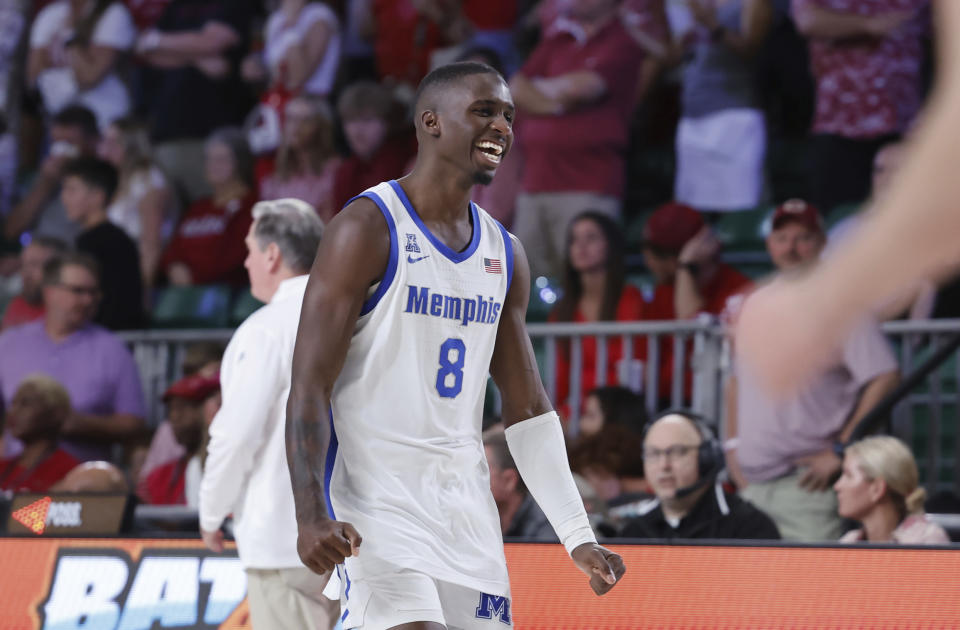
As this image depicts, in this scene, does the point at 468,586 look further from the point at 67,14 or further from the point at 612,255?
the point at 67,14

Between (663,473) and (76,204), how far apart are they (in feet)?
17.7

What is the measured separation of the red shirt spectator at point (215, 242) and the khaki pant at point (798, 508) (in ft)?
15.3

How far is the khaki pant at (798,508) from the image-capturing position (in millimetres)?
6219

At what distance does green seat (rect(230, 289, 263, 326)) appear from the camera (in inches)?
368

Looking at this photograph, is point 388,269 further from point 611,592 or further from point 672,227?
point 672,227

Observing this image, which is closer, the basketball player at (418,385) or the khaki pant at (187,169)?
the basketball player at (418,385)

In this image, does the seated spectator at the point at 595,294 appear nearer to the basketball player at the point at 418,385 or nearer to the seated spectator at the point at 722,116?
the seated spectator at the point at 722,116

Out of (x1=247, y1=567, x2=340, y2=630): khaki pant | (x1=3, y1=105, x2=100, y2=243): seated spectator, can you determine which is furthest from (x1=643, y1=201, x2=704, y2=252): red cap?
(x1=3, y1=105, x2=100, y2=243): seated spectator

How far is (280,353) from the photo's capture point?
4477 millimetres

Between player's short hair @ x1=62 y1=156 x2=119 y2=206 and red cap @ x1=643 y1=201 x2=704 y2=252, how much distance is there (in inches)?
160

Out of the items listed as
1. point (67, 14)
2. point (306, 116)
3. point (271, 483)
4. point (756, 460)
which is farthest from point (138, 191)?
point (271, 483)

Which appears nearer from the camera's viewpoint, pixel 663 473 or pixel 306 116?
pixel 663 473

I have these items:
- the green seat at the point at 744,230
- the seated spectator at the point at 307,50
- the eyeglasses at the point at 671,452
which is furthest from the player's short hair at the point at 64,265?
the eyeglasses at the point at 671,452

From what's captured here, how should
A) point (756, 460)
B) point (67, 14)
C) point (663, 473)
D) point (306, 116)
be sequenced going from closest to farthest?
1. point (663, 473)
2. point (756, 460)
3. point (306, 116)
4. point (67, 14)
